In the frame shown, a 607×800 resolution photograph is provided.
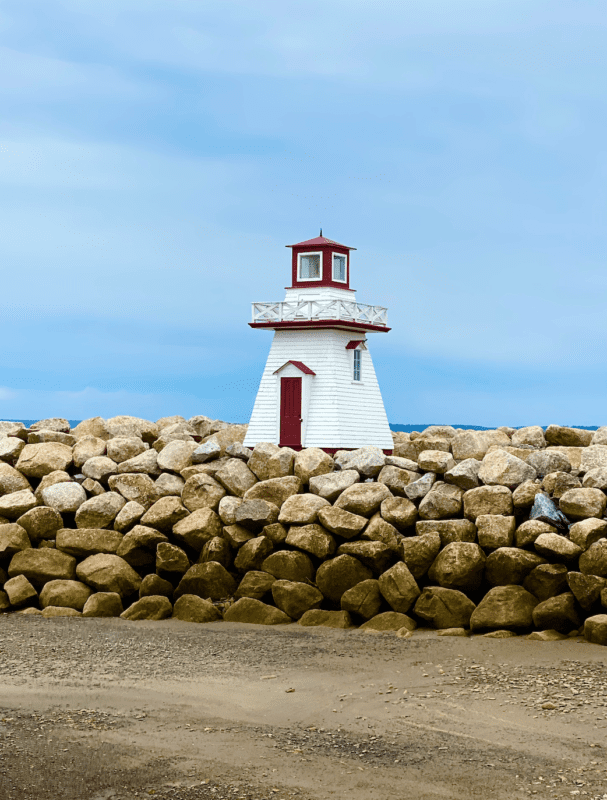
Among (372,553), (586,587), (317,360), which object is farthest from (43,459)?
(586,587)

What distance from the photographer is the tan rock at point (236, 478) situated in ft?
53.2

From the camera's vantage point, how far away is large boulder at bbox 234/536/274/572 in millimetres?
14898

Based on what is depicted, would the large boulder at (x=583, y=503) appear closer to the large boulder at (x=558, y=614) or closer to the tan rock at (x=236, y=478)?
the large boulder at (x=558, y=614)

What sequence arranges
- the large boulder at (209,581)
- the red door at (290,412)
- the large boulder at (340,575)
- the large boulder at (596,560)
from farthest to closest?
the red door at (290,412) → the large boulder at (209,581) → the large boulder at (340,575) → the large boulder at (596,560)

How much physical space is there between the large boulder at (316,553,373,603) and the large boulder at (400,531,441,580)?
2.17 ft

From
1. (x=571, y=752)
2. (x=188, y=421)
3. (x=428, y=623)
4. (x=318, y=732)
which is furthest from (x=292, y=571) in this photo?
(x=188, y=421)

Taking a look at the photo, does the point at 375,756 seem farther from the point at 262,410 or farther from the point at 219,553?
the point at 262,410

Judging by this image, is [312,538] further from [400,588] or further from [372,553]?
[400,588]

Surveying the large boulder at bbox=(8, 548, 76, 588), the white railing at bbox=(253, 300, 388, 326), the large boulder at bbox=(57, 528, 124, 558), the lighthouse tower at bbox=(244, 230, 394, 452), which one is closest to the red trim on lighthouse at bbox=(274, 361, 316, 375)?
the lighthouse tower at bbox=(244, 230, 394, 452)

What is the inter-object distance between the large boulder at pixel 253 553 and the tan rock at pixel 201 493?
3.85 ft

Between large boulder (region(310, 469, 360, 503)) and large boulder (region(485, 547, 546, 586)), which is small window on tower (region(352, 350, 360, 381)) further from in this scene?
large boulder (region(485, 547, 546, 586))

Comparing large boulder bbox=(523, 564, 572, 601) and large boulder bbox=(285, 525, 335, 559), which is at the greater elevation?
large boulder bbox=(285, 525, 335, 559)

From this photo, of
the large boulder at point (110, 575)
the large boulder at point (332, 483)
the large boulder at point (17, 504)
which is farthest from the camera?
the large boulder at point (17, 504)

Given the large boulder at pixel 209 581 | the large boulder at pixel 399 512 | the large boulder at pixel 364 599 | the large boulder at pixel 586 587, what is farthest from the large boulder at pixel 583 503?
the large boulder at pixel 209 581
